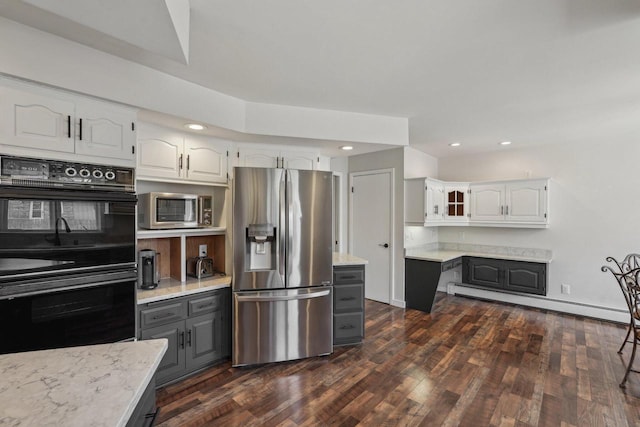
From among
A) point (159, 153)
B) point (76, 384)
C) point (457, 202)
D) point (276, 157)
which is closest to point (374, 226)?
point (457, 202)

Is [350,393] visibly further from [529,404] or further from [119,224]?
[119,224]

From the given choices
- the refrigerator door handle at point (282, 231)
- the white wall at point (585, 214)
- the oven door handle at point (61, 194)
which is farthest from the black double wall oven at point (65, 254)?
the white wall at point (585, 214)

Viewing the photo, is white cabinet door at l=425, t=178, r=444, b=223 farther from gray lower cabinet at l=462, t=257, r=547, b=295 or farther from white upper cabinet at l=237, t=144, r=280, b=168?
white upper cabinet at l=237, t=144, r=280, b=168

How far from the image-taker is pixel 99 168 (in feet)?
6.68

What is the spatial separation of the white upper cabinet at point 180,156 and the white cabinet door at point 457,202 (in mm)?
3630

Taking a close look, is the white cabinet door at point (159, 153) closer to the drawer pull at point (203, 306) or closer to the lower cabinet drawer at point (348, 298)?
the drawer pull at point (203, 306)

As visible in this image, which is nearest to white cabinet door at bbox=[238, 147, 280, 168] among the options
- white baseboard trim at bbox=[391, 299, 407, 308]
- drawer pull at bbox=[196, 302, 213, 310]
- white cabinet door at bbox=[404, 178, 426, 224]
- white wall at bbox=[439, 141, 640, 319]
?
drawer pull at bbox=[196, 302, 213, 310]

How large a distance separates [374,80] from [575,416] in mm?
2989

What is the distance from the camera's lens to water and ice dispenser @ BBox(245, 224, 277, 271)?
2744mm

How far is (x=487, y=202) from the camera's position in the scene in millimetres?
4734

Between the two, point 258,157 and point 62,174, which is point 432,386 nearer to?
point 258,157

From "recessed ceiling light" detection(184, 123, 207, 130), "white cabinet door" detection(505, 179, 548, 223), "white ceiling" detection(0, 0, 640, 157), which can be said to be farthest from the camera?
"white cabinet door" detection(505, 179, 548, 223)

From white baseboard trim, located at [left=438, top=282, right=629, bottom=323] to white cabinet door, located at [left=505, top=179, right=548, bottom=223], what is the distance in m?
1.26

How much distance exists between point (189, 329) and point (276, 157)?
78.1 inches
